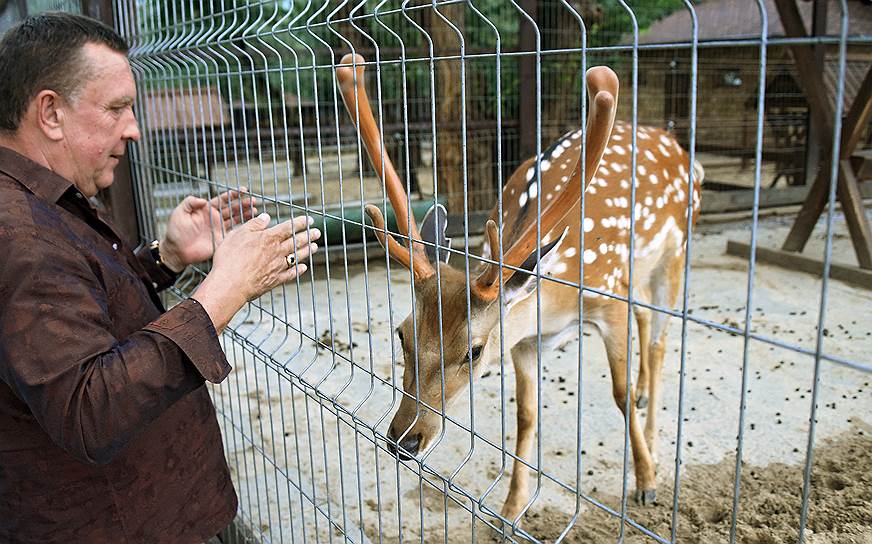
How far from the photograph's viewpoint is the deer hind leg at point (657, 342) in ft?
10.5

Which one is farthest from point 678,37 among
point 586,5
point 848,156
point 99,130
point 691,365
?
point 99,130

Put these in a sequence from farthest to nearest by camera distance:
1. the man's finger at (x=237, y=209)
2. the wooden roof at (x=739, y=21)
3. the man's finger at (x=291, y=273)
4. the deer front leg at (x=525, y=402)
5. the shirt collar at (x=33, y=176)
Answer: the wooden roof at (x=739, y=21) → the deer front leg at (x=525, y=402) → the man's finger at (x=237, y=209) → the man's finger at (x=291, y=273) → the shirt collar at (x=33, y=176)

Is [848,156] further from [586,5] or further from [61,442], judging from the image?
[61,442]

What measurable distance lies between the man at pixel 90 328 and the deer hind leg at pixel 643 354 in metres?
2.22

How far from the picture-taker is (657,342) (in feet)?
11.0

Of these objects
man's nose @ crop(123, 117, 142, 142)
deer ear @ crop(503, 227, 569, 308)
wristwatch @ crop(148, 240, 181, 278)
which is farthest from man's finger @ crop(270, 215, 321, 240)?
wristwatch @ crop(148, 240, 181, 278)

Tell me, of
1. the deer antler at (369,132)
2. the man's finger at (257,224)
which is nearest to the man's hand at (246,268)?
the man's finger at (257,224)

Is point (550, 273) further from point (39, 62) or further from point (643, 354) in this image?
point (39, 62)

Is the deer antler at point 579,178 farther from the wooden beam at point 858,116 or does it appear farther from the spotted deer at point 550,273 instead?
the wooden beam at point 858,116

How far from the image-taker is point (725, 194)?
26.4ft

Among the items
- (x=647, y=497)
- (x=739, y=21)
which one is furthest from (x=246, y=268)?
(x=739, y=21)

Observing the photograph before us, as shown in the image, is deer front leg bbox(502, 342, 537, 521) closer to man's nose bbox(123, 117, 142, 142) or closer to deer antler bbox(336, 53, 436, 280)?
deer antler bbox(336, 53, 436, 280)

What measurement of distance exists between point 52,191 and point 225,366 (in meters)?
0.53

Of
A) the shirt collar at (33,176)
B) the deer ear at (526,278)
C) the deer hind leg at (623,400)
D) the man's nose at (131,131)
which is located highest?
the man's nose at (131,131)
